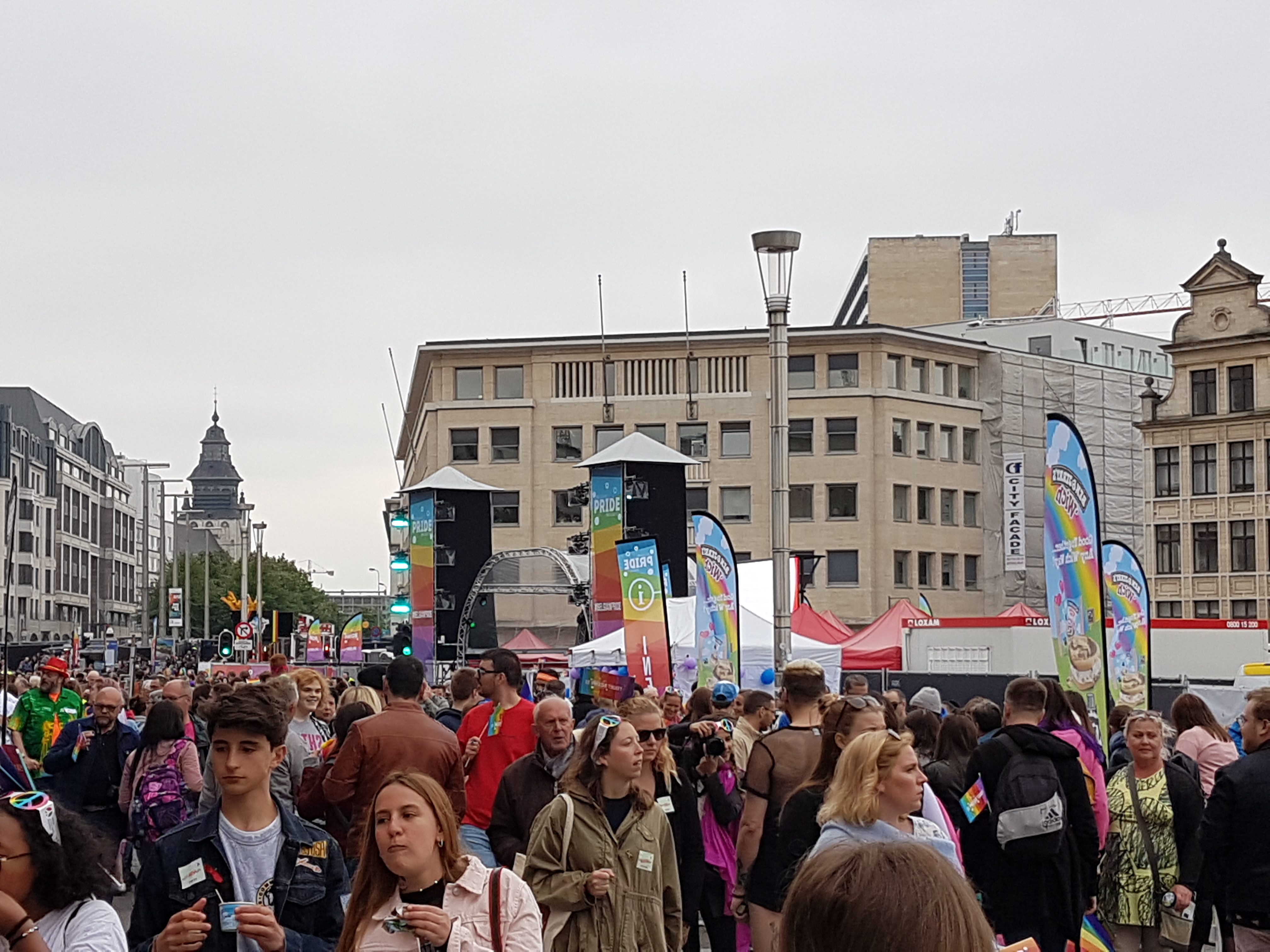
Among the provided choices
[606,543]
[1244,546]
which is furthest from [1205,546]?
[606,543]

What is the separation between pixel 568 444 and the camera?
74.4 metres

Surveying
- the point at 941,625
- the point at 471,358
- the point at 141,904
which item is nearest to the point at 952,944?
the point at 141,904

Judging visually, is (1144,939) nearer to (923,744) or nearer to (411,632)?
(923,744)

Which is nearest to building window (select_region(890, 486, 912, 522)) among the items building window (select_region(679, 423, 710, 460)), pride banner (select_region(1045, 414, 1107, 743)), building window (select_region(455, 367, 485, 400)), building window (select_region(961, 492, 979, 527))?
building window (select_region(961, 492, 979, 527))

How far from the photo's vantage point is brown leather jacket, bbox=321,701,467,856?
29.0 feet

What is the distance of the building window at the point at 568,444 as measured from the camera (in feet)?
244

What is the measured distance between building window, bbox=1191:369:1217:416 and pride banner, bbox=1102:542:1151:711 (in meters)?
42.3

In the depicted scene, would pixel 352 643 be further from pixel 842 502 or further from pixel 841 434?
pixel 841 434

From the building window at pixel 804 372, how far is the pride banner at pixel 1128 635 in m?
54.4

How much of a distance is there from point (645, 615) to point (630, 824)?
51.3 feet

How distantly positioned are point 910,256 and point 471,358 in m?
26.7

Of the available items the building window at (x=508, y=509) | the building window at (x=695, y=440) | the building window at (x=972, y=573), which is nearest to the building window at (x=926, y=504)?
the building window at (x=972, y=573)

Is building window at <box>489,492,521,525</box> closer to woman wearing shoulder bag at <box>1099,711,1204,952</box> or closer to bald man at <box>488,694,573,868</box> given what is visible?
woman wearing shoulder bag at <box>1099,711,1204,952</box>

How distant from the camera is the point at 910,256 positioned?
9062 cm
